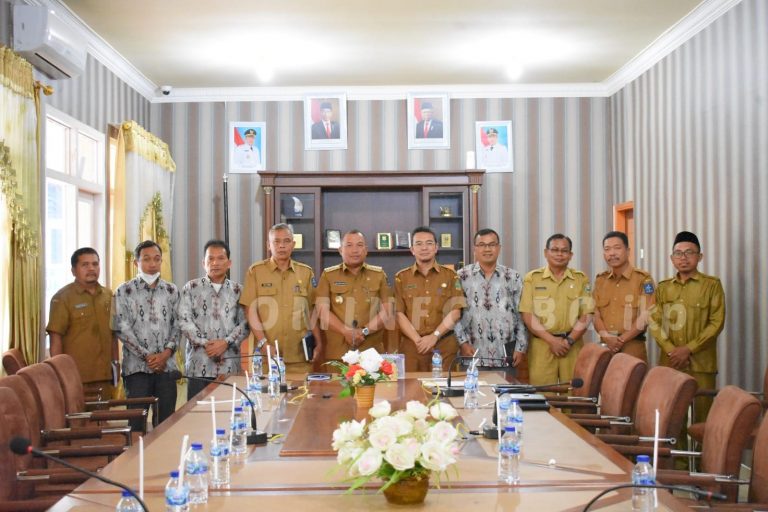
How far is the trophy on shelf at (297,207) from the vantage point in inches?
303

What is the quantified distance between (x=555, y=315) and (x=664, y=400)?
2056 millimetres

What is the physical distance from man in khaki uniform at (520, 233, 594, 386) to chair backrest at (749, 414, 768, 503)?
2.62 meters

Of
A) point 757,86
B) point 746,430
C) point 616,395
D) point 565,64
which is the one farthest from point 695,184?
point 746,430

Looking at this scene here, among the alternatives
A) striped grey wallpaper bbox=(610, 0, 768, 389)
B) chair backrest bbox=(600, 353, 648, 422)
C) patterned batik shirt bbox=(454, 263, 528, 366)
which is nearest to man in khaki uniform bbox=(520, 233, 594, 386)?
patterned batik shirt bbox=(454, 263, 528, 366)

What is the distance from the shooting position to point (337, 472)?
7.65 feet

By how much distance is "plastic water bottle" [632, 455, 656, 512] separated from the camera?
6.46ft

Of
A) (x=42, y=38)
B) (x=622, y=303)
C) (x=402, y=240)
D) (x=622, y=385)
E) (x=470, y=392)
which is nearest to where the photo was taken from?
(x=470, y=392)

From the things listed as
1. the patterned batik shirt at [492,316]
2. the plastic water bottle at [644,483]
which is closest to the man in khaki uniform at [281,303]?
the patterned batik shirt at [492,316]

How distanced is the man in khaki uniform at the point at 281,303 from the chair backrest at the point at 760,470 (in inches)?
124

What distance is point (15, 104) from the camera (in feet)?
15.3

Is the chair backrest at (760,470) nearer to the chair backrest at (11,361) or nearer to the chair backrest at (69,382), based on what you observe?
the chair backrest at (69,382)

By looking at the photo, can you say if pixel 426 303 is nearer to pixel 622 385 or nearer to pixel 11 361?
pixel 622 385

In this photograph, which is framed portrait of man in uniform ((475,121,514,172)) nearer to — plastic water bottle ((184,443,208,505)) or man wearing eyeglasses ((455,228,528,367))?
man wearing eyeglasses ((455,228,528,367))

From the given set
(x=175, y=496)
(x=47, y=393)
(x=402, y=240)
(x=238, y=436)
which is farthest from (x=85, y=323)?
(x=402, y=240)
